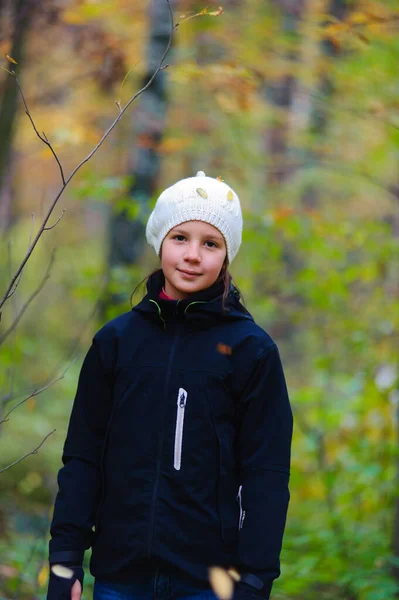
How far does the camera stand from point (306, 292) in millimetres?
5676

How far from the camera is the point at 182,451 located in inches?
85.3

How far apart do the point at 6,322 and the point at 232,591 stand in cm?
917

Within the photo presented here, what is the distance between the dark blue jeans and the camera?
7.01 feet

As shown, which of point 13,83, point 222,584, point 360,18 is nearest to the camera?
point 222,584

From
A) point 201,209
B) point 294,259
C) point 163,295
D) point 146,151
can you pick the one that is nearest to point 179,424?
point 163,295

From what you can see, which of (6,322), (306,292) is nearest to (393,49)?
(306,292)

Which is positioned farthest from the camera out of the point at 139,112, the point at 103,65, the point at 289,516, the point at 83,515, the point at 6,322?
the point at 6,322

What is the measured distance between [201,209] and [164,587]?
117 centimetres

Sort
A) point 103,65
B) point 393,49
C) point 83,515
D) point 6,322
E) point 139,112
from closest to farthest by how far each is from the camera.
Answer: point 83,515
point 393,49
point 103,65
point 139,112
point 6,322

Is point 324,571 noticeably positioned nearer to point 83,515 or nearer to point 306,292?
point 306,292

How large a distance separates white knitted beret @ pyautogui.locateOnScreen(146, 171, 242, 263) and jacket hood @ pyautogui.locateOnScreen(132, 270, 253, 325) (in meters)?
0.15

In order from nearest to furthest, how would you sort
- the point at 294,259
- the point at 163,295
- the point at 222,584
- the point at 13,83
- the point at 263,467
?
the point at 222,584 → the point at 263,467 → the point at 163,295 → the point at 13,83 → the point at 294,259

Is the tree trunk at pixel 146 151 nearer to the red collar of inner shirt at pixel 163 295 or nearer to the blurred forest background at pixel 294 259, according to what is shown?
the blurred forest background at pixel 294 259

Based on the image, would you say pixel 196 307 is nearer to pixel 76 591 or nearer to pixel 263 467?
pixel 263 467
